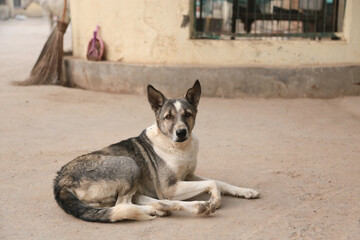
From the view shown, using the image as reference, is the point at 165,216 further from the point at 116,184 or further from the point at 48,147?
the point at 48,147

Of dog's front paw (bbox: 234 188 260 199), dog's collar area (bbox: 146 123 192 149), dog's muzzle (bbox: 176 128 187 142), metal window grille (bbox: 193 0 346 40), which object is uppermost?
metal window grille (bbox: 193 0 346 40)

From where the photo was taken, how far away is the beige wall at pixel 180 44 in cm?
865

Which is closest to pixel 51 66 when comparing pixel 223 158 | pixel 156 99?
pixel 223 158

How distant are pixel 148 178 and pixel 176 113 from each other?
589 millimetres

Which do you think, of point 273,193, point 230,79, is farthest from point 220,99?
point 273,193

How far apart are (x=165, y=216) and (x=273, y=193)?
108 centimetres

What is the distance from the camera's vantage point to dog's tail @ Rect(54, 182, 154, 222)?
373 cm

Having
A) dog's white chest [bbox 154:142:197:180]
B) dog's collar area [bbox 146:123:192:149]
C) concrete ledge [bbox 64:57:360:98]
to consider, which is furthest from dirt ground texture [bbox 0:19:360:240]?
dog's collar area [bbox 146:123:192:149]

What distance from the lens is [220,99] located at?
8656 mm

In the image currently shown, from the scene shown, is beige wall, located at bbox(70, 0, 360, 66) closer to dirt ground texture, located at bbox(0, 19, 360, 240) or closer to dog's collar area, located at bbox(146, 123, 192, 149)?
dirt ground texture, located at bbox(0, 19, 360, 240)

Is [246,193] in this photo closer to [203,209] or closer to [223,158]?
[203,209]

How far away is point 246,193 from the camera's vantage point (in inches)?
172

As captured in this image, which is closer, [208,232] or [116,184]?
[208,232]

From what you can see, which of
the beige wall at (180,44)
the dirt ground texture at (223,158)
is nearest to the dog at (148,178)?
the dirt ground texture at (223,158)
